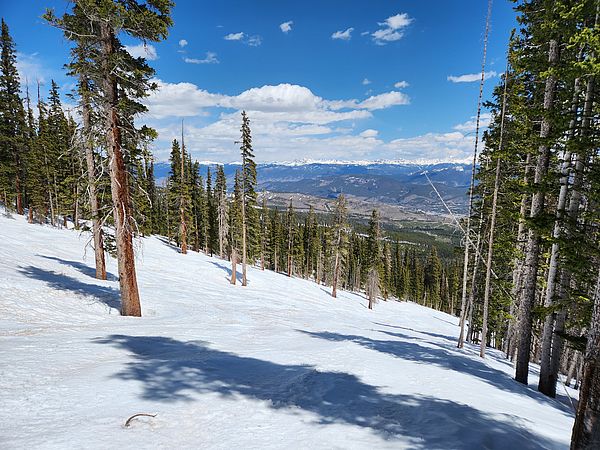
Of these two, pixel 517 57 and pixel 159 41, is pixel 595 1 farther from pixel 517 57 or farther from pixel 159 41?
pixel 159 41

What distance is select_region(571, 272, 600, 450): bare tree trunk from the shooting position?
3875 mm

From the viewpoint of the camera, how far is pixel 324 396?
670 cm

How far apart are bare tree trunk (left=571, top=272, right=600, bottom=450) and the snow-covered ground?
1297 mm

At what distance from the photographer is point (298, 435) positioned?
16.6 feet

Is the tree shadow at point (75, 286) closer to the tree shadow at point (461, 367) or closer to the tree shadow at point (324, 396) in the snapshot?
the tree shadow at point (324, 396)

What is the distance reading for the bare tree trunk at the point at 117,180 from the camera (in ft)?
36.7

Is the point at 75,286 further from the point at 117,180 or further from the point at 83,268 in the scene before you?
the point at 117,180

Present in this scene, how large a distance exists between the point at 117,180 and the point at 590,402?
511 inches

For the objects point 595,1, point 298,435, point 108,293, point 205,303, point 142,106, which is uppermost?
point 595,1

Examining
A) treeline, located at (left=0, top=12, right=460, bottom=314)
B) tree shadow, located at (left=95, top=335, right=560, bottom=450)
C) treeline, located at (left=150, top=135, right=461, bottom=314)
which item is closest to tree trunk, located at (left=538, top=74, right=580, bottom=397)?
tree shadow, located at (left=95, top=335, right=560, bottom=450)

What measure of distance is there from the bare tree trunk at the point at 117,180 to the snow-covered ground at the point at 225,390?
1.55 metres

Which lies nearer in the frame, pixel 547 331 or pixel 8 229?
pixel 547 331

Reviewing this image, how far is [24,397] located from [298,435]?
442 cm

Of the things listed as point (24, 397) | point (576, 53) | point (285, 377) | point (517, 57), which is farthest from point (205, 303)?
point (576, 53)
